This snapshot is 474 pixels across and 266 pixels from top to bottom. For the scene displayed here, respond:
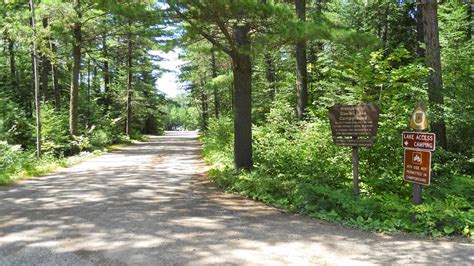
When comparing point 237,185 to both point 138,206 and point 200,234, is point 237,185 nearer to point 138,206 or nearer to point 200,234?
point 138,206

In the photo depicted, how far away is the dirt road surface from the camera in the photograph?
482 cm

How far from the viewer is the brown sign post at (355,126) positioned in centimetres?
720

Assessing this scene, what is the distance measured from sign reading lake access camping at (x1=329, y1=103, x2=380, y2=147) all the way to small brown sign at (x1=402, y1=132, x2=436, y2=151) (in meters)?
0.82

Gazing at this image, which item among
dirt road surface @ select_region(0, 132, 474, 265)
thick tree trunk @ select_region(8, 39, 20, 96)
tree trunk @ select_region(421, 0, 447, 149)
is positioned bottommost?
dirt road surface @ select_region(0, 132, 474, 265)

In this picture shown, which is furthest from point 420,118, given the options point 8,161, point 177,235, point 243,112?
point 8,161

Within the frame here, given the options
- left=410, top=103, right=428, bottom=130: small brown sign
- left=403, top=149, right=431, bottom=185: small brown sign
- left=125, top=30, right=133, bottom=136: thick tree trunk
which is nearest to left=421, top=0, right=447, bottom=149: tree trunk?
left=410, top=103, right=428, bottom=130: small brown sign

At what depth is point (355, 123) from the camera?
7.42 m

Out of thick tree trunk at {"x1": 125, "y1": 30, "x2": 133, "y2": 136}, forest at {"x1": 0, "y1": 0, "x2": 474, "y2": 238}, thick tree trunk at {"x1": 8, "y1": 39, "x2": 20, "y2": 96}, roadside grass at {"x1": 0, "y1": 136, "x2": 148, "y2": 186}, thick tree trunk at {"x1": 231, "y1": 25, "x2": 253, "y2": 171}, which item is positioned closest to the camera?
forest at {"x1": 0, "y1": 0, "x2": 474, "y2": 238}

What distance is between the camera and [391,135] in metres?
9.05

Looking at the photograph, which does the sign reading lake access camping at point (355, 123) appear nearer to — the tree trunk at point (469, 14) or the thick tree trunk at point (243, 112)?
the thick tree trunk at point (243, 112)

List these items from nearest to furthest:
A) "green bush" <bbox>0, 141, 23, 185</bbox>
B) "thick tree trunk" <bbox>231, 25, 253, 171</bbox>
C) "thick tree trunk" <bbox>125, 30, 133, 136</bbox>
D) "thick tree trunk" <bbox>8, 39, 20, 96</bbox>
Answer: "thick tree trunk" <bbox>231, 25, 253, 171</bbox>
"green bush" <bbox>0, 141, 23, 185</bbox>
"thick tree trunk" <bbox>8, 39, 20, 96</bbox>
"thick tree trunk" <bbox>125, 30, 133, 136</bbox>

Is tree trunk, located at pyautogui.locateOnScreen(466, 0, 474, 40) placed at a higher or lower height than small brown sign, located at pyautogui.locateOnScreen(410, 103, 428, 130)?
higher

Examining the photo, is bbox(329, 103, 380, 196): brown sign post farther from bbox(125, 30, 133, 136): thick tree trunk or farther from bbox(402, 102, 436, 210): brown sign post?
bbox(125, 30, 133, 136): thick tree trunk

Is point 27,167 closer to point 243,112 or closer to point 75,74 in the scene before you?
point 243,112
